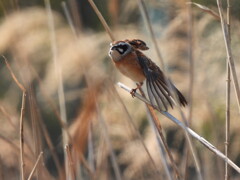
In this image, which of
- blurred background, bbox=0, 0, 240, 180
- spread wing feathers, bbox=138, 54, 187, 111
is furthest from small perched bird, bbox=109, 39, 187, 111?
blurred background, bbox=0, 0, 240, 180

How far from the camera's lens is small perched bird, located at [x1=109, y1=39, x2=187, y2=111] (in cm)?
208

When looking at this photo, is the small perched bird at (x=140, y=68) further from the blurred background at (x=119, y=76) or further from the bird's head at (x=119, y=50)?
the blurred background at (x=119, y=76)

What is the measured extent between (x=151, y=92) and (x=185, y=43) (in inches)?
34.4

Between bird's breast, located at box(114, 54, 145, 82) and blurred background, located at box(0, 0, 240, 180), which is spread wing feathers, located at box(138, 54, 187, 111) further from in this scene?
blurred background, located at box(0, 0, 240, 180)

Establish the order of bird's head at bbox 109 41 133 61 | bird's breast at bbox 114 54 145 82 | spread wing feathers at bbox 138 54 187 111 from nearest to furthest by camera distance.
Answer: spread wing feathers at bbox 138 54 187 111, bird's head at bbox 109 41 133 61, bird's breast at bbox 114 54 145 82

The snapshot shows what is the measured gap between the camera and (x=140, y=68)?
7.63 feet

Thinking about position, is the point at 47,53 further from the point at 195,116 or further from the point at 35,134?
the point at 35,134

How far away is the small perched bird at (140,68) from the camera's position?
208 cm

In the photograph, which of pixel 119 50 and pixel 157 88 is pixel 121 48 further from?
pixel 157 88

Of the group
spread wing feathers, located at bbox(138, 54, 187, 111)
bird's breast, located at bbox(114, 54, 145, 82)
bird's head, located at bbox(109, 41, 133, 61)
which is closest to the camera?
spread wing feathers, located at bbox(138, 54, 187, 111)

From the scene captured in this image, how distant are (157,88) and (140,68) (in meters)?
0.24

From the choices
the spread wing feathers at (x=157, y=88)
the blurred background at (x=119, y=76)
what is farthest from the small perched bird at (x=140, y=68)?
the blurred background at (x=119, y=76)

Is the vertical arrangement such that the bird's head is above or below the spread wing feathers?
above

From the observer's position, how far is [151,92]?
6.84 ft
